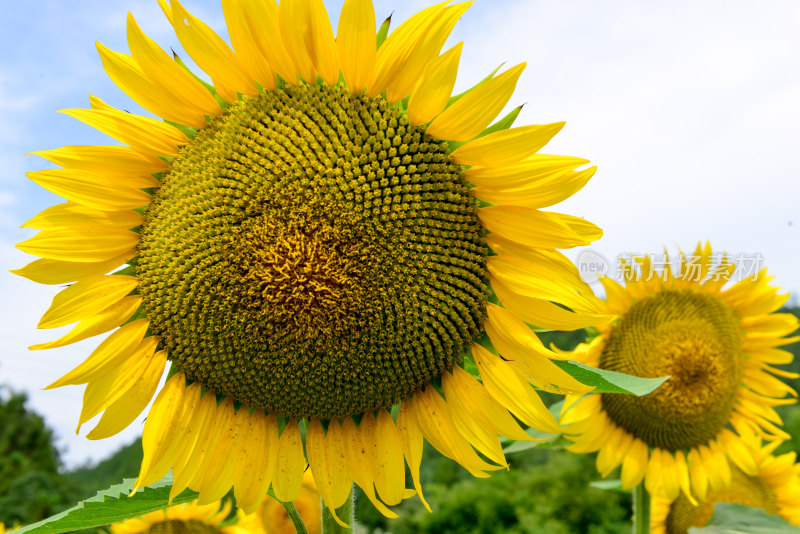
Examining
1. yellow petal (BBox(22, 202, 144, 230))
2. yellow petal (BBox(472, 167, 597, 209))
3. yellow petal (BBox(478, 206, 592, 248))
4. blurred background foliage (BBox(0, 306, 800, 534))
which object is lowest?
blurred background foliage (BBox(0, 306, 800, 534))

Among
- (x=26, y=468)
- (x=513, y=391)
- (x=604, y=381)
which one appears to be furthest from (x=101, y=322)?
(x=26, y=468)

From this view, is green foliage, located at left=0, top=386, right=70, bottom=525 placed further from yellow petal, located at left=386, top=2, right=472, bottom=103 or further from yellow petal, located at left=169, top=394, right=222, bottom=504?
yellow petal, located at left=386, top=2, right=472, bottom=103

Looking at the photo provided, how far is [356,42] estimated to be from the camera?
1.78 meters

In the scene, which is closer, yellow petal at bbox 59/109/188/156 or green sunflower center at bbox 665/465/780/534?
yellow petal at bbox 59/109/188/156

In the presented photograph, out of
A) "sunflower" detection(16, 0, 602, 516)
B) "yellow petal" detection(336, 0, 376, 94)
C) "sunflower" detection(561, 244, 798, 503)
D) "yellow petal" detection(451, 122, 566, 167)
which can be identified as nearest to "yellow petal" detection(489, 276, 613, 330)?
"sunflower" detection(16, 0, 602, 516)

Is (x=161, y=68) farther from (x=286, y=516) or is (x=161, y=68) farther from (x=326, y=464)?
(x=286, y=516)

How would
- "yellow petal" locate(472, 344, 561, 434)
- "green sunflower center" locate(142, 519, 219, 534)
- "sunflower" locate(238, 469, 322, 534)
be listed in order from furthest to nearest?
"green sunflower center" locate(142, 519, 219, 534) < "sunflower" locate(238, 469, 322, 534) < "yellow petal" locate(472, 344, 561, 434)

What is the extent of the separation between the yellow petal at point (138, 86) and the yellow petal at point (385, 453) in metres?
1.15

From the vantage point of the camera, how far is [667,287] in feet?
13.1

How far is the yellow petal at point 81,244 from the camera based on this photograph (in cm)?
196

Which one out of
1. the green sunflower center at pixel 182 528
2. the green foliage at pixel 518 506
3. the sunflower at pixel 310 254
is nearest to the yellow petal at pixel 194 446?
the sunflower at pixel 310 254

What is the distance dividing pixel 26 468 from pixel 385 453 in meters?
19.0

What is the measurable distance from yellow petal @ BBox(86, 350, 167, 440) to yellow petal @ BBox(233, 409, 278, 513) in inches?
11.9

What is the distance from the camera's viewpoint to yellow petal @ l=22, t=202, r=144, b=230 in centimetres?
200
